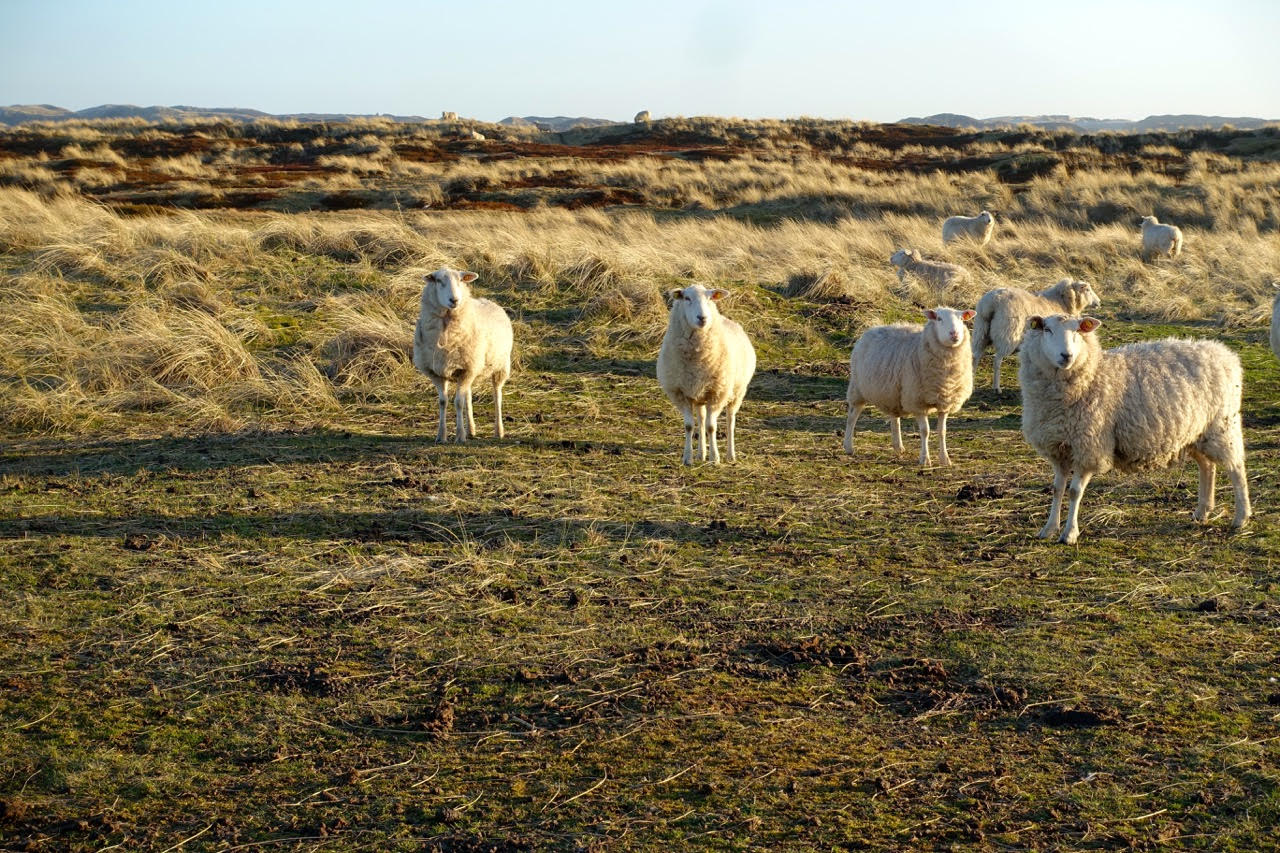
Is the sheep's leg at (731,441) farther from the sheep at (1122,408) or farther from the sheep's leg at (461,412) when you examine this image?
the sheep at (1122,408)

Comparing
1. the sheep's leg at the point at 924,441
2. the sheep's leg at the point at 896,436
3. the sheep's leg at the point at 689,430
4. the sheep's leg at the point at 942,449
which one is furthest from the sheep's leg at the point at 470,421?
the sheep's leg at the point at 942,449

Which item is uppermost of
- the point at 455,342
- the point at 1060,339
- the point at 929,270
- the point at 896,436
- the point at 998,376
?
the point at 929,270

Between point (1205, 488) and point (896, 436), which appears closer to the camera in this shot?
point (1205, 488)

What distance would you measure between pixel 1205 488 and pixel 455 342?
607cm

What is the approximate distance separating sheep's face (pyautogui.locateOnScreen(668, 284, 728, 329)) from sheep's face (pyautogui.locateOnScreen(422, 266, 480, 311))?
6.20 feet

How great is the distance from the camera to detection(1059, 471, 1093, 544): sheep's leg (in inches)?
282

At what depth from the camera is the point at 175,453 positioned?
29.1ft

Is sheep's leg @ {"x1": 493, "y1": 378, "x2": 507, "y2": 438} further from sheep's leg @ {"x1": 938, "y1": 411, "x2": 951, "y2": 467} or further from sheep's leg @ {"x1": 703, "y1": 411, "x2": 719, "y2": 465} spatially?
sheep's leg @ {"x1": 938, "y1": 411, "x2": 951, "y2": 467}

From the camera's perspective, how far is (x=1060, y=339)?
7.11m

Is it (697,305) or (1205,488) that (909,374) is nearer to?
(697,305)

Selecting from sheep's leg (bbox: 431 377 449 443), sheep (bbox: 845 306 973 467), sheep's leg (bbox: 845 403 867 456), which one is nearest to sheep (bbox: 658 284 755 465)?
sheep's leg (bbox: 845 403 867 456)

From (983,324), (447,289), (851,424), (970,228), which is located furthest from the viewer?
(970,228)

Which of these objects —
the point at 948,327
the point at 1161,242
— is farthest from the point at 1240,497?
the point at 1161,242

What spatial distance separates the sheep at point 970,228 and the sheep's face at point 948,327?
1301 centimetres
